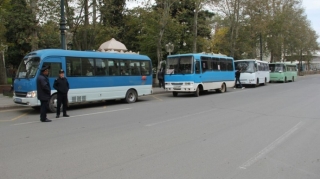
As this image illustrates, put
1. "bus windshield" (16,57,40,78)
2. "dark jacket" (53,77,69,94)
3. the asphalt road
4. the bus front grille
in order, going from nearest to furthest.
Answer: the asphalt road
"dark jacket" (53,77,69,94)
the bus front grille
"bus windshield" (16,57,40,78)

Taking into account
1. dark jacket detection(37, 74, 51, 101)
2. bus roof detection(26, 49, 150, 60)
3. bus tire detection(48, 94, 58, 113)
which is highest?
bus roof detection(26, 49, 150, 60)

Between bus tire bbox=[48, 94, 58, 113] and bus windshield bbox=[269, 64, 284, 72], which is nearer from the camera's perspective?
bus tire bbox=[48, 94, 58, 113]

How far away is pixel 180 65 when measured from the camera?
1925 cm

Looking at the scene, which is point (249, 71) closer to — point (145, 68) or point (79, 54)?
point (145, 68)

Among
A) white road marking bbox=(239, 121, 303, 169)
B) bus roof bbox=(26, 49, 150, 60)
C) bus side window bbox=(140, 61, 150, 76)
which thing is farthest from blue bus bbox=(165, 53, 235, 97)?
white road marking bbox=(239, 121, 303, 169)

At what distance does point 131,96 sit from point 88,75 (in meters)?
3.18

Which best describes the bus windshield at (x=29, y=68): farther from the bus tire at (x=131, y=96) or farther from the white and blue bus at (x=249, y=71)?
the white and blue bus at (x=249, y=71)

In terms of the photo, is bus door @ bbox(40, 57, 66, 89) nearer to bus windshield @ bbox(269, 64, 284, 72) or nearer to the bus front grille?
the bus front grille

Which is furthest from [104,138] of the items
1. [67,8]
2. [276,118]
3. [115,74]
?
[67,8]

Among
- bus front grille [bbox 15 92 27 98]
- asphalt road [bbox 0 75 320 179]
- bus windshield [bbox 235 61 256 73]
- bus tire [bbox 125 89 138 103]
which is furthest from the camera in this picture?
bus windshield [bbox 235 61 256 73]

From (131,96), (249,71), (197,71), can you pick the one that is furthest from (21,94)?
(249,71)

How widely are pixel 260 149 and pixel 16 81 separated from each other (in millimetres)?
10642

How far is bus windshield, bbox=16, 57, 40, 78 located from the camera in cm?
1224

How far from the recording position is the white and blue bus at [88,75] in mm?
12305
